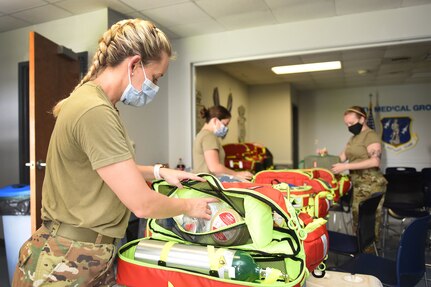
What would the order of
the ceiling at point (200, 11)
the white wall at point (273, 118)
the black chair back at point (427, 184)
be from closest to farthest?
the ceiling at point (200, 11) < the black chair back at point (427, 184) < the white wall at point (273, 118)

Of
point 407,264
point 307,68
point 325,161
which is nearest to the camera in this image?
point 407,264

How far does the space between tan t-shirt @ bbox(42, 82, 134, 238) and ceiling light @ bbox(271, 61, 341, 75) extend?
5121 mm

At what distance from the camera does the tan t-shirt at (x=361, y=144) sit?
318 centimetres

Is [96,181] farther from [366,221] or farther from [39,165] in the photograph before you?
[366,221]

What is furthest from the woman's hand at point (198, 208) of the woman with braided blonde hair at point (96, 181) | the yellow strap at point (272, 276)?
the yellow strap at point (272, 276)

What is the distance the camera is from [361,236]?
2.49m

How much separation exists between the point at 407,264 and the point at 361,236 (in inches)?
23.4

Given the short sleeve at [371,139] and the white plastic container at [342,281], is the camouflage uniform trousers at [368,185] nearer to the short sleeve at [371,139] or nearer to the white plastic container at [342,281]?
the short sleeve at [371,139]

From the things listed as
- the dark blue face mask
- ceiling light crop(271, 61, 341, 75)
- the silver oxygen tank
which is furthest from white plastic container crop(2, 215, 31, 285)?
ceiling light crop(271, 61, 341, 75)

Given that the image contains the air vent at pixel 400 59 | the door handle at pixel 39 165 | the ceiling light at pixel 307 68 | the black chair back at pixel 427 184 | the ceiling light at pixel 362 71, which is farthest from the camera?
the ceiling light at pixel 362 71

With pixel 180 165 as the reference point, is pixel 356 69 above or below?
above

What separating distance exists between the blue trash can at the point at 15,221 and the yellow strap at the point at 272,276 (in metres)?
2.30

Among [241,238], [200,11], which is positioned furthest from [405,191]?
[241,238]

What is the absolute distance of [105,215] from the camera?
3.10ft
